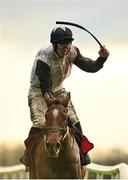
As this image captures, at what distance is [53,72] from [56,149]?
13.8 inches

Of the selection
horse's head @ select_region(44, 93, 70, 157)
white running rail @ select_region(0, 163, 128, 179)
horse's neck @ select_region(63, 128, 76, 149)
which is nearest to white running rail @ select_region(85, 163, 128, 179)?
white running rail @ select_region(0, 163, 128, 179)

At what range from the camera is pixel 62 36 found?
188 cm

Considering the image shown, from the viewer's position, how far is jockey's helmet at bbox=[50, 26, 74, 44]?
1879 mm

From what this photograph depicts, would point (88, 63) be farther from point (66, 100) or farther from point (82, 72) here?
point (66, 100)

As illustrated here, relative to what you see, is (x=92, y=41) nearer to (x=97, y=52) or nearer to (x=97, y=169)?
(x=97, y=52)

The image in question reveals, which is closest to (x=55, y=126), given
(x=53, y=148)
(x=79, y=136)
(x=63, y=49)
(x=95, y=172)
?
(x=53, y=148)

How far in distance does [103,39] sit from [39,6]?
1.08 feet

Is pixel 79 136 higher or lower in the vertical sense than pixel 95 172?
higher

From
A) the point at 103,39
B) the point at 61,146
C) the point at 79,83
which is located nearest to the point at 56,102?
the point at 61,146

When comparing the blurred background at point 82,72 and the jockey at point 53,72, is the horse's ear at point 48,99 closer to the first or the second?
the jockey at point 53,72

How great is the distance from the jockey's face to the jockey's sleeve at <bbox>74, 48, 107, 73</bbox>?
0.08 m

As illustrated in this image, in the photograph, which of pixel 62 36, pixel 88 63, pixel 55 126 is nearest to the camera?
pixel 55 126

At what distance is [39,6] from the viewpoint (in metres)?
2.10

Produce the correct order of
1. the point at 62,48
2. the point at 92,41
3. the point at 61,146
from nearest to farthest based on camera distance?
the point at 61,146 < the point at 62,48 < the point at 92,41
